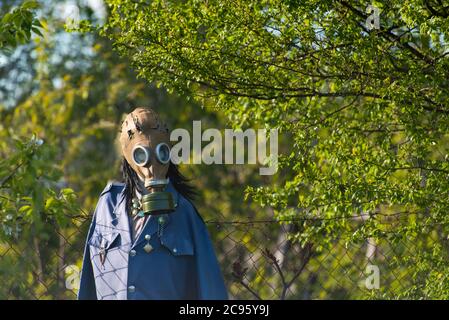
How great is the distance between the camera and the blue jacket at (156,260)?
13.6 ft

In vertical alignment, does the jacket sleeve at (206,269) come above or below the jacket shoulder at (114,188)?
below

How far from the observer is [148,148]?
14.3 ft

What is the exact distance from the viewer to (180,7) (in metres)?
5.11

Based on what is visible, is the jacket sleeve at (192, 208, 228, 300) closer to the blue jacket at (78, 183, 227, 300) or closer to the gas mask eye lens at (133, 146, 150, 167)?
the blue jacket at (78, 183, 227, 300)

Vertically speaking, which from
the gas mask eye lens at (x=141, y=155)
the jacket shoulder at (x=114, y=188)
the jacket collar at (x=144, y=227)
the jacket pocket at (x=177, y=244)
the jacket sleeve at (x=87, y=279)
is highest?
the gas mask eye lens at (x=141, y=155)

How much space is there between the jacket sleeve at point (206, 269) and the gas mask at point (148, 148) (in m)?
0.19

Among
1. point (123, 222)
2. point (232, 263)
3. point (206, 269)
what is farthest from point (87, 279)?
point (232, 263)

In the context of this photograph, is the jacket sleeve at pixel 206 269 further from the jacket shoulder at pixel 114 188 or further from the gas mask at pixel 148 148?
the jacket shoulder at pixel 114 188

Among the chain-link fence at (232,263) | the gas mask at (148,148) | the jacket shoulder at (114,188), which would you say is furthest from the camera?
the chain-link fence at (232,263)

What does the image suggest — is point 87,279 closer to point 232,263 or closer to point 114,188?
point 114,188

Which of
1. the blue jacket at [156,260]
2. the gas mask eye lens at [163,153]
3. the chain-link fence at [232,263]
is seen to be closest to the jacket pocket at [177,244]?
the blue jacket at [156,260]
